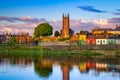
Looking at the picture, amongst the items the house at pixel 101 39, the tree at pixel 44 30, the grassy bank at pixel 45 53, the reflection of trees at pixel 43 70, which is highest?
the tree at pixel 44 30

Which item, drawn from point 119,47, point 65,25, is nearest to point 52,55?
point 119,47

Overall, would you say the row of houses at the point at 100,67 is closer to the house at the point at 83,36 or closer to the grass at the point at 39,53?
the grass at the point at 39,53

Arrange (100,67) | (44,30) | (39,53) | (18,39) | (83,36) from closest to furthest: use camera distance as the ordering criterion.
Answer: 1. (100,67)
2. (39,53)
3. (83,36)
4. (44,30)
5. (18,39)

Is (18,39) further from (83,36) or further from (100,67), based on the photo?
(100,67)

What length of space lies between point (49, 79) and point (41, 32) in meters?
81.2

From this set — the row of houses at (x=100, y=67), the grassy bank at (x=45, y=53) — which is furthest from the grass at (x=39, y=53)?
the row of houses at (x=100, y=67)

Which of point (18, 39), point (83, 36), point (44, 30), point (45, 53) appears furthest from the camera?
point (18, 39)

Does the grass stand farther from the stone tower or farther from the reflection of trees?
the stone tower

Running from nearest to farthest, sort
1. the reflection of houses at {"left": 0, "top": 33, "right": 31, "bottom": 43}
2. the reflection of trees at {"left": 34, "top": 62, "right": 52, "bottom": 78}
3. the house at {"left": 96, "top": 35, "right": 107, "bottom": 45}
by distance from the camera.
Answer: the reflection of trees at {"left": 34, "top": 62, "right": 52, "bottom": 78} < the house at {"left": 96, "top": 35, "right": 107, "bottom": 45} < the reflection of houses at {"left": 0, "top": 33, "right": 31, "bottom": 43}

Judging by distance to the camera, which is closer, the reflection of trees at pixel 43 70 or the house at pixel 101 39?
the reflection of trees at pixel 43 70

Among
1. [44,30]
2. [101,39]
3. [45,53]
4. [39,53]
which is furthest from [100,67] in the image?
[44,30]

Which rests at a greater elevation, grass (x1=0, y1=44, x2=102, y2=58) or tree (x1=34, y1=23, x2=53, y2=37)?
tree (x1=34, y1=23, x2=53, y2=37)

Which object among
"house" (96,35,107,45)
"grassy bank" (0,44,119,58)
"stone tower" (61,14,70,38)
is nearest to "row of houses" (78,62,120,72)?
"grassy bank" (0,44,119,58)

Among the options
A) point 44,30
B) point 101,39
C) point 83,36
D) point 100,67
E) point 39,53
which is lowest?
point 100,67
